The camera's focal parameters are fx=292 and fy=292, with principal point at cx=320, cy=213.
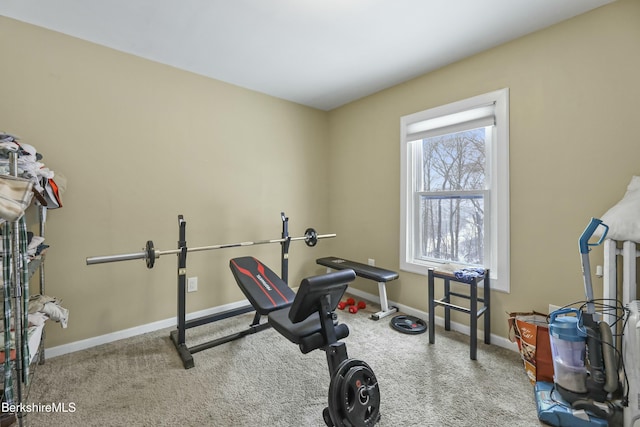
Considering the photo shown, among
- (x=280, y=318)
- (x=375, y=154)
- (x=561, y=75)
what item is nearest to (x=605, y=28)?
(x=561, y=75)

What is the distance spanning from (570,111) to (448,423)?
86.0 inches

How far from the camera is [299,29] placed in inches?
86.3

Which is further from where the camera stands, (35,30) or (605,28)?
(35,30)

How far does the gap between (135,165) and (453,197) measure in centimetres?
294

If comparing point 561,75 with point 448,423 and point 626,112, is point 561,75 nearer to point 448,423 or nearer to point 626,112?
point 626,112

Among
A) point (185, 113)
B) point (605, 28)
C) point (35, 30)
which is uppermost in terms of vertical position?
point (35, 30)

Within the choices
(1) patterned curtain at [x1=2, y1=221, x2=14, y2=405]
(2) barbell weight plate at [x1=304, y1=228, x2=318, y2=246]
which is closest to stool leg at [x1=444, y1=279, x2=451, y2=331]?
(2) barbell weight plate at [x1=304, y1=228, x2=318, y2=246]

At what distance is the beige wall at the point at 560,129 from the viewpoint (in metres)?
1.86

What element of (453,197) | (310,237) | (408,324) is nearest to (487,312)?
(408,324)

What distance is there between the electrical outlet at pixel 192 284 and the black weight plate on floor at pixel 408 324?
198 cm

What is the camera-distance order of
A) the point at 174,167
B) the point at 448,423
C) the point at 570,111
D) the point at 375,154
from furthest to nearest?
the point at 375,154
the point at 174,167
the point at 570,111
the point at 448,423

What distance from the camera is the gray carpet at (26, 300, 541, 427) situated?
5.33 ft

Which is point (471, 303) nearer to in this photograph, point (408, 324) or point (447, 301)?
point (447, 301)

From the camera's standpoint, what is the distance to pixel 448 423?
158cm
